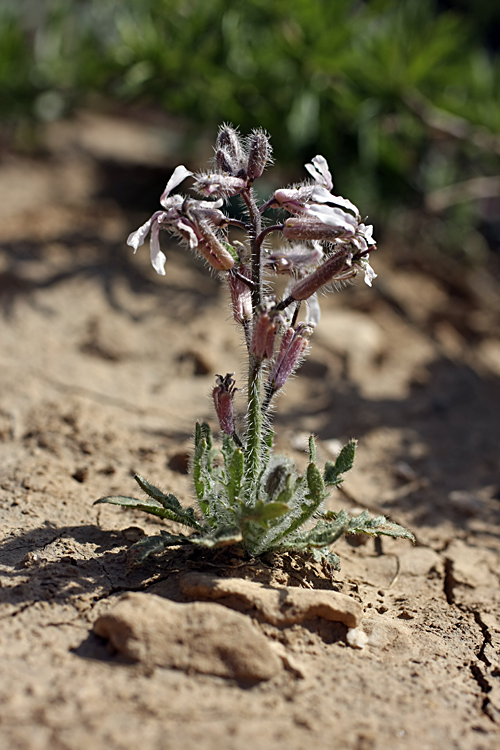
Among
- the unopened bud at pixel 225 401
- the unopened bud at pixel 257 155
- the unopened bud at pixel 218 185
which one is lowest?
the unopened bud at pixel 225 401

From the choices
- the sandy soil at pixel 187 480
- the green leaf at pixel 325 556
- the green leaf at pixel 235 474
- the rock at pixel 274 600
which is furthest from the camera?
the green leaf at pixel 325 556

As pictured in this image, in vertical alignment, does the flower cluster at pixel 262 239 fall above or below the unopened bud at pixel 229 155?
below

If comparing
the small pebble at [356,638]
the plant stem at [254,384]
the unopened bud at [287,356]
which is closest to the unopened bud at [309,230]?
the plant stem at [254,384]

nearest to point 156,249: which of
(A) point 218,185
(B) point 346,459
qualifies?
(A) point 218,185

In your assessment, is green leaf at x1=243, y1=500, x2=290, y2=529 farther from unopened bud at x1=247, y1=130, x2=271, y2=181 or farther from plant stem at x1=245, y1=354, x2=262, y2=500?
unopened bud at x1=247, y1=130, x2=271, y2=181

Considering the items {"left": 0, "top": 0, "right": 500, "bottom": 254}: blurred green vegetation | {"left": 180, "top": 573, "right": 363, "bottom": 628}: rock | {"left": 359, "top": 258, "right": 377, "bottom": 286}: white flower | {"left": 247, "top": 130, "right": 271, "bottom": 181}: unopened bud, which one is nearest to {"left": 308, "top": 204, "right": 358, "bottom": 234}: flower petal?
{"left": 359, "top": 258, "right": 377, "bottom": 286}: white flower

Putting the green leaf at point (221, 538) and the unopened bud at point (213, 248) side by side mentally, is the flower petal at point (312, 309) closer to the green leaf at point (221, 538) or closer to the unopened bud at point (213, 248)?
the unopened bud at point (213, 248)
